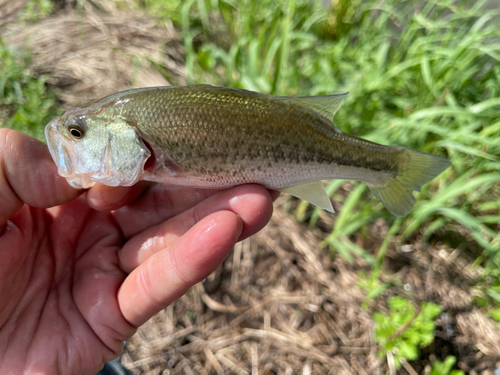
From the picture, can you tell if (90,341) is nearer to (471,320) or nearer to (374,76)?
(471,320)

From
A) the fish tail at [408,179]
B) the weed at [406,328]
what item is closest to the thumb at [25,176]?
the fish tail at [408,179]

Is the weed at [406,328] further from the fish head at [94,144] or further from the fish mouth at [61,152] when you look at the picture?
the fish mouth at [61,152]

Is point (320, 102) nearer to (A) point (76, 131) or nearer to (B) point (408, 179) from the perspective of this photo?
(B) point (408, 179)

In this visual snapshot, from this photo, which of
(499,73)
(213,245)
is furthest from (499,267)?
(213,245)

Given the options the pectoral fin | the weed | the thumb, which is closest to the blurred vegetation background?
the weed

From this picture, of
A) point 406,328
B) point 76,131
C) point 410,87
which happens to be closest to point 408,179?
point 406,328

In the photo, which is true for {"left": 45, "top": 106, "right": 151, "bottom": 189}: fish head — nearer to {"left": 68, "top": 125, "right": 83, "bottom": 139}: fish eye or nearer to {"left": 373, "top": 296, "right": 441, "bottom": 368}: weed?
{"left": 68, "top": 125, "right": 83, "bottom": 139}: fish eye
